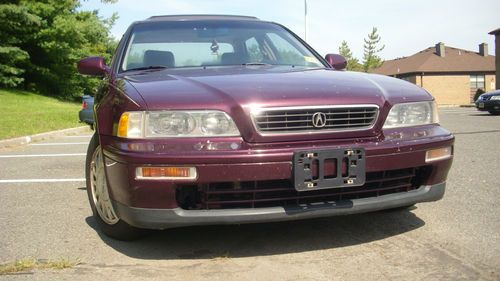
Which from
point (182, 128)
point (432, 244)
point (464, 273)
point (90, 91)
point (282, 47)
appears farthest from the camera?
point (90, 91)

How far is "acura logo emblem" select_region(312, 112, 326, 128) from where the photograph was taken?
303 cm

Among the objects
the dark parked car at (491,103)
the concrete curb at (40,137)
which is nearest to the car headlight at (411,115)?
the concrete curb at (40,137)

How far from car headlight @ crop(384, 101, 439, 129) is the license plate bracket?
1.23 ft

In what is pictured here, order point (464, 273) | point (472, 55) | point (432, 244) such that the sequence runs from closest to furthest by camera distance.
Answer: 1. point (464, 273)
2. point (432, 244)
3. point (472, 55)

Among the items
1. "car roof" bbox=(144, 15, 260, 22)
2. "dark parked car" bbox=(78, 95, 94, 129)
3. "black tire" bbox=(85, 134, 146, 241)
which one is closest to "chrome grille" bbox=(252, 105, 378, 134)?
"black tire" bbox=(85, 134, 146, 241)

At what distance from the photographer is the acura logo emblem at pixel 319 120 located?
3.03 meters

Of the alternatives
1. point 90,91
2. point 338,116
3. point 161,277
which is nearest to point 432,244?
point 338,116

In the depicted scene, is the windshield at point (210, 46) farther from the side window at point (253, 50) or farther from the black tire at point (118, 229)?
the black tire at point (118, 229)

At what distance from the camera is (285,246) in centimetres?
331

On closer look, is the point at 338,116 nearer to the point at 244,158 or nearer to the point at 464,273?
the point at 244,158

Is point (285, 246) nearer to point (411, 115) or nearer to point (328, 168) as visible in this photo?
point (328, 168)

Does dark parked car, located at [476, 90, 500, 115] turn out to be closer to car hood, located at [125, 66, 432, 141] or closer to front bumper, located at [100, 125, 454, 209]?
car hood, located at [125, 66, 432, 141]

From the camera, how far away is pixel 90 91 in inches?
1383

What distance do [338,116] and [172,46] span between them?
5.67ft
